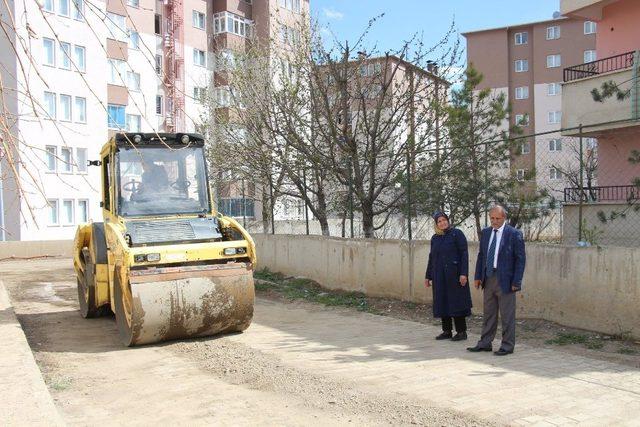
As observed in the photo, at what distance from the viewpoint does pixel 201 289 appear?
27.1ft

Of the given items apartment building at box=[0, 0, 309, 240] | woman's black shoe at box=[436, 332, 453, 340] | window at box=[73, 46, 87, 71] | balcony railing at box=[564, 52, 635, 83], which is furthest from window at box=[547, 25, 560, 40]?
woman's black shoe at box=[436, 332, 453, 340]

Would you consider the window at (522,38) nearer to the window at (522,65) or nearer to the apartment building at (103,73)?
the window at (522,65)

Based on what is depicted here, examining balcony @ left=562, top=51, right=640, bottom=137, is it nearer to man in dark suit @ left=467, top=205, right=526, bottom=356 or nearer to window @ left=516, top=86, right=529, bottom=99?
man in dark suit @ left=467, top=205, right=526, bottom=356

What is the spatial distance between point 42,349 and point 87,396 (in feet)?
9.35

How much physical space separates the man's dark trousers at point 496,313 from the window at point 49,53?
1188 inches

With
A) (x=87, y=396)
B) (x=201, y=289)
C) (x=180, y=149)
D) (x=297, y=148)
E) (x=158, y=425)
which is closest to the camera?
(x=158, y=425)

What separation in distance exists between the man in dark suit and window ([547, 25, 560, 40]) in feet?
156

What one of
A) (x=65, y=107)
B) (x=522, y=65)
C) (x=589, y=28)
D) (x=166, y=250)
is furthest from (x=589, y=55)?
(x=166, y=250)

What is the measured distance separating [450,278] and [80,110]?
2978 centimetres

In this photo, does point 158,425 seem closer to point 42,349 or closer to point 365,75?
point 42,349

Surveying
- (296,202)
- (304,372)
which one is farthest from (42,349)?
(296,202)

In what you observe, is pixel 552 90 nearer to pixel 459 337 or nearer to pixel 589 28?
pixel 589 28

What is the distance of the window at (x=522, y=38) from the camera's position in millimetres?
51344

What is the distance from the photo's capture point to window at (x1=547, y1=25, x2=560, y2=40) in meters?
50.1
